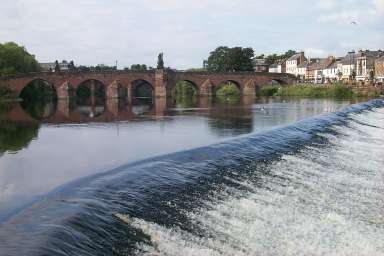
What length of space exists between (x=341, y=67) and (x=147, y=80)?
59144 mm

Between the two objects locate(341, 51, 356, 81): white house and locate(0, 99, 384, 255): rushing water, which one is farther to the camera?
locate(341, 51, 356, 81): white house

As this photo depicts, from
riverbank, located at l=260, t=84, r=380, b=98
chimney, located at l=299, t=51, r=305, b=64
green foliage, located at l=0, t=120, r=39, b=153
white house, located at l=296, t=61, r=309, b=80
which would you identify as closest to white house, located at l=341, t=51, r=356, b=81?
white house, located at l=296, t=61, r=309, b=80

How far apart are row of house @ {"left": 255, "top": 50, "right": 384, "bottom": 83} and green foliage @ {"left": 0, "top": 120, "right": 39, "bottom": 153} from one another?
84.1m

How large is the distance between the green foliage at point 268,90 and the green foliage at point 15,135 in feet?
244

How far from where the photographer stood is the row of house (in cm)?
11639

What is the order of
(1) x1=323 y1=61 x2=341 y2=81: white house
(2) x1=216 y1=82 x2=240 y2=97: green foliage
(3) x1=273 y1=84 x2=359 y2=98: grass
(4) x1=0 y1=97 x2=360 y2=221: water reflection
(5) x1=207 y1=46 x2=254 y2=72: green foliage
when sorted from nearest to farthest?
(4) x1=0 y1=97 x2=360 y2=221: water reflection, (3) x1=273 y1=84 x2=359 y2=98: grass, (2) x1=216 y1=82 x2=240 y2=97: green foliage, (1) x1=323 y1=61 x2=341 y2=81: white house, (5) x1=207 y1=46 x2=254 y2=72: green foliage

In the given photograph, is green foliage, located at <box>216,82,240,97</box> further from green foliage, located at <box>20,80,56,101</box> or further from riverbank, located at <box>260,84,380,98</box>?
green foliage, located at <box>20,80,56,101</box>

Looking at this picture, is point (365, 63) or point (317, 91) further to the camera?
point (365, 63)

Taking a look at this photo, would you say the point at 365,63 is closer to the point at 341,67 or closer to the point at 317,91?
the point at 341,67

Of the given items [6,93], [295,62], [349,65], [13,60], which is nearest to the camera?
[6,93]

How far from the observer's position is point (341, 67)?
135m

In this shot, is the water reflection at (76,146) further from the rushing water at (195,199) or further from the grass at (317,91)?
the grass at (317,91)

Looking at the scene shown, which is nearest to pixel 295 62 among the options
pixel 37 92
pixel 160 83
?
pixel 160 83

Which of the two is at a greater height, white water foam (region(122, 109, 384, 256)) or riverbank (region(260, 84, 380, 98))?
riverbank (region(260, 84, 380, 98))
